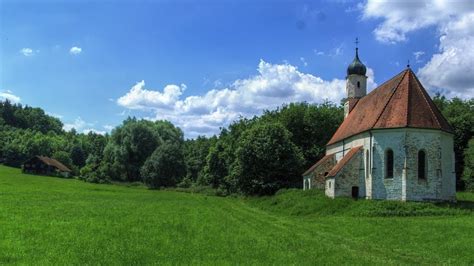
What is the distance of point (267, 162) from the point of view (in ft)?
182

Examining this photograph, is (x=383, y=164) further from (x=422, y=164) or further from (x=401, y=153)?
(x=422, y=164)

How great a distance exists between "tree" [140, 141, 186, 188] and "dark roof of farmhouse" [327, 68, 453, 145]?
1958 inches

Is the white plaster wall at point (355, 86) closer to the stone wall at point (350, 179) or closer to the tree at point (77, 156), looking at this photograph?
the stone wall at point (350, 179)

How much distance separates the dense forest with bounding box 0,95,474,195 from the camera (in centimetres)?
5594

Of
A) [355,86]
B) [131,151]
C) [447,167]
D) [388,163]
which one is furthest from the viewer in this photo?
[131,151]

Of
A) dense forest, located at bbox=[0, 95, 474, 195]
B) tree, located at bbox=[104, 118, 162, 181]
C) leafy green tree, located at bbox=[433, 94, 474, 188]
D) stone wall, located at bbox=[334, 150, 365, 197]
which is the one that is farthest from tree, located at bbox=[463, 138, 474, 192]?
tree, located at bbox=[104, 118, 162, 181]

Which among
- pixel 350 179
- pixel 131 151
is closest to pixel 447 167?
pixel 350 179

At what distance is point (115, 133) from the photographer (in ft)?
337

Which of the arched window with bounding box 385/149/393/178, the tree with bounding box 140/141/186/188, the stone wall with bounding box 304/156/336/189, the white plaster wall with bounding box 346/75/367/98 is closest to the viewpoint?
the arched window with bounding box 385/149/393/178

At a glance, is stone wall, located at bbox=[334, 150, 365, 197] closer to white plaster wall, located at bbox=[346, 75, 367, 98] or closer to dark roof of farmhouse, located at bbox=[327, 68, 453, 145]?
dark roof of farmhouse, located at bbox=[327, 68, 453, 145]

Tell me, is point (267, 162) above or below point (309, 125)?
below

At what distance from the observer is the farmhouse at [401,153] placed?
1442 inches

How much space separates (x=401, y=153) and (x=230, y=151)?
39.1 metres

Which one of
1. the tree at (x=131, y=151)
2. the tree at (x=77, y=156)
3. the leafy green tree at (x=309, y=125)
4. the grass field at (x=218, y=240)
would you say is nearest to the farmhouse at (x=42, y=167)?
the tree at (x=131, y=151)
